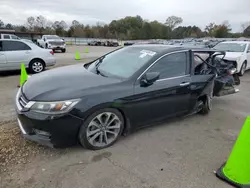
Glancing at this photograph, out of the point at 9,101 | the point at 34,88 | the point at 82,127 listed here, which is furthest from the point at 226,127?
the point at 9,101

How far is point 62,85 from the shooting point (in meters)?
3.06

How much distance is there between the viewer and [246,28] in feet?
257

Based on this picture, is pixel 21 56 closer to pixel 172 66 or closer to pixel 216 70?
pixel 172 66

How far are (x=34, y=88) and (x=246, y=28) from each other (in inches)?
3618

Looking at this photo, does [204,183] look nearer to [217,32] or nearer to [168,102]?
[168,102]

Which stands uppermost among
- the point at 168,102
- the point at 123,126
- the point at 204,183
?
the point at 168,102

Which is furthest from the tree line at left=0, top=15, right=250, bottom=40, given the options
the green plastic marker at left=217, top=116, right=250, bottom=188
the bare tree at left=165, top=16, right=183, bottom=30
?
the green plastic marker at left=217, top=116, right=250, bottom=188

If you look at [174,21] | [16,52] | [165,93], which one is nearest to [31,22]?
[174,21]

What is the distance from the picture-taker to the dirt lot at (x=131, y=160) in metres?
2.50

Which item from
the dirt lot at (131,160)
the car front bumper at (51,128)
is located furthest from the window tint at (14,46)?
the car front bumper at (51,128)

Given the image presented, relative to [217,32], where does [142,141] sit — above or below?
below

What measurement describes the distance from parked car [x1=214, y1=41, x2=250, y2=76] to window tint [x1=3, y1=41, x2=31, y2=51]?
832 centimetres

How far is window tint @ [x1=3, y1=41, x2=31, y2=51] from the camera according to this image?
324 inches

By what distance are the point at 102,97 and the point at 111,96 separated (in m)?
0.14
